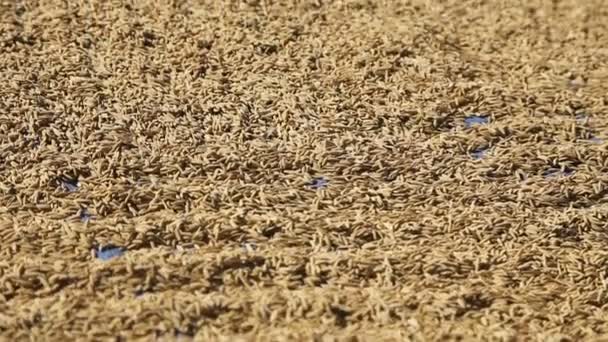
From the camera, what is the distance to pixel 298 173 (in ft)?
11.4

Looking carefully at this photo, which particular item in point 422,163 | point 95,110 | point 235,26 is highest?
point 235,26

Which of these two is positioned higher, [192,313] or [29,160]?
[29,160]

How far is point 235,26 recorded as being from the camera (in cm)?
465

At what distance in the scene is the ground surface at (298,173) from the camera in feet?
9.18

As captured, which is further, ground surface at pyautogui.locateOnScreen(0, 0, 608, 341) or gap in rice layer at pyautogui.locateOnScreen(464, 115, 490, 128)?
gap in rice layer at pyautogui.locateOnScreen(464, 115, 490, 128)

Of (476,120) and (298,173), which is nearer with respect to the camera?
(298,173)

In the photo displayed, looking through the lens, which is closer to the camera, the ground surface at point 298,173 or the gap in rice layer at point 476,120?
the ground surface at point 298,173

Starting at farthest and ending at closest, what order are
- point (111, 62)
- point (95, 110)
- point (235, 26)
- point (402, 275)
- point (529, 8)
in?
point (529, 8) < point (235, 26) < point (111, 62) < point (95, 110) < point (402, 275)

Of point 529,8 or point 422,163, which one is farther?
point 529,8

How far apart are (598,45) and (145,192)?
2936 millimetres

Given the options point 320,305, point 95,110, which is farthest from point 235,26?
point 320,305

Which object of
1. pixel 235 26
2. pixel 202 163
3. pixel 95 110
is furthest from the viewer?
pixel 235 26

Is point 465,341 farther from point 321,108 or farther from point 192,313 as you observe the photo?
point 321,108

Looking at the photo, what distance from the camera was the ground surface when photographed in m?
2.80
